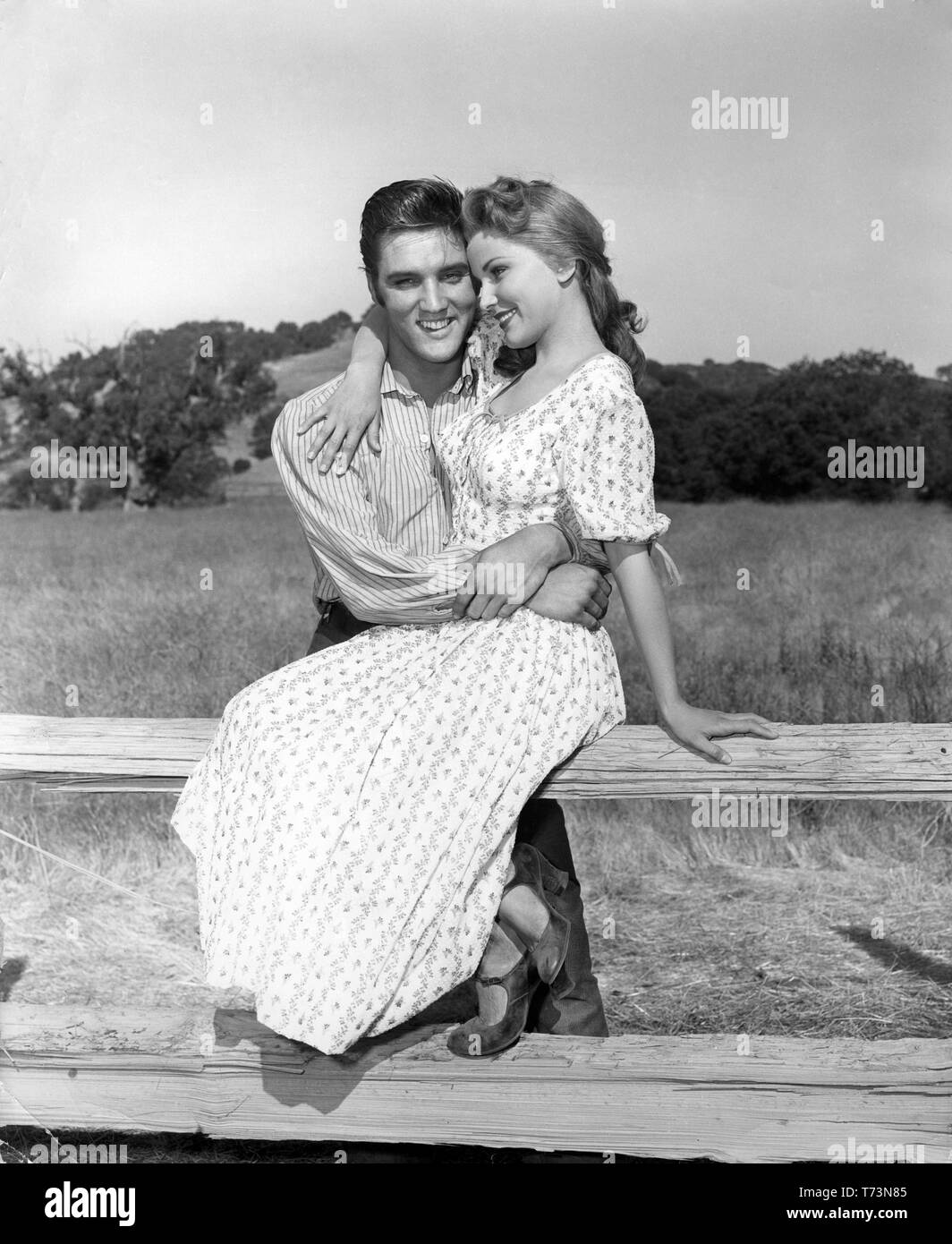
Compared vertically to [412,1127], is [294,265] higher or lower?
higher

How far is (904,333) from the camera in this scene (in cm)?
905

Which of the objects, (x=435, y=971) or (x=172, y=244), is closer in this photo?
(x=435, y=971)

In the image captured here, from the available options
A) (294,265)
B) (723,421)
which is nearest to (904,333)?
(723,421)

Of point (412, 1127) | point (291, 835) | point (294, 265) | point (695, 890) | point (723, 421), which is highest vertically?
point (294, 265)

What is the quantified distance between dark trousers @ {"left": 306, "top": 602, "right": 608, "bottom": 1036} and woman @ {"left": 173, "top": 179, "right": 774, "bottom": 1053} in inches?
9.9

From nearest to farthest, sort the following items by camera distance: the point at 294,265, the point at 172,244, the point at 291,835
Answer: the point at 291,835 → the point at 172,244 → the point at 294,265

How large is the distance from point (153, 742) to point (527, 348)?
1.23 metres

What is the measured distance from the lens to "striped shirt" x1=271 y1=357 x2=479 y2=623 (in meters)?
2.81

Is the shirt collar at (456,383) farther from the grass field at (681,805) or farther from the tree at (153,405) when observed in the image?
the tree at (153,405)

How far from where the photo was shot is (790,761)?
2754mm

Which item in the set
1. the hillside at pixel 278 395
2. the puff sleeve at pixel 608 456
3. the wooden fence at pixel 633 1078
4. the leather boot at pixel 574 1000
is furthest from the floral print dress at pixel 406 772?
the hillside at pixel 278 395

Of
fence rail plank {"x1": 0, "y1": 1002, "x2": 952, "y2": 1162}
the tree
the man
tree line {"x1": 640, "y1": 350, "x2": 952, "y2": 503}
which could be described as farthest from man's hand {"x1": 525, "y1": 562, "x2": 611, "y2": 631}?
the tree
